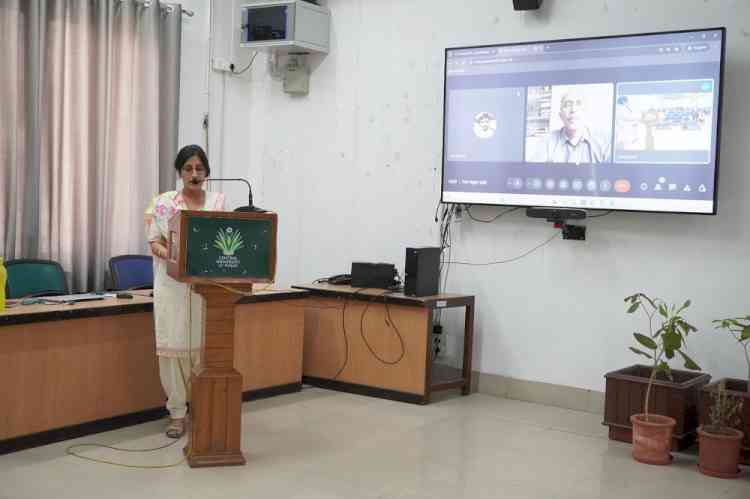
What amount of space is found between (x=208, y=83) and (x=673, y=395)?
4.25 metres

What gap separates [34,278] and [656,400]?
3744 mm

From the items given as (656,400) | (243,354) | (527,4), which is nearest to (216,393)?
(243,354)

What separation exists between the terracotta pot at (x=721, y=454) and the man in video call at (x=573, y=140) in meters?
1.80

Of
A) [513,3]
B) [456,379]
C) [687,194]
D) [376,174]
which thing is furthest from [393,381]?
[513,3]

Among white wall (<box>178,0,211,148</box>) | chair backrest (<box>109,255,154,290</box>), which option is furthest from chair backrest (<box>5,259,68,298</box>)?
white wall (<box>178,0,211,148</box>)

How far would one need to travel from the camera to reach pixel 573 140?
→ 5.29 meters

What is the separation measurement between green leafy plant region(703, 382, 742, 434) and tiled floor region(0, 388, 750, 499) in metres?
0.24

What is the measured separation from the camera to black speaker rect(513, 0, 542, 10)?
5.47 metres

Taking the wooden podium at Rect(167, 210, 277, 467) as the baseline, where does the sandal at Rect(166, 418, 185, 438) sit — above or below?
below

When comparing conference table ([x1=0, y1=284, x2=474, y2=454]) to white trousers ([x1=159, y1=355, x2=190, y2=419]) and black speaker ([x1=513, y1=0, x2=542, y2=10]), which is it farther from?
black speaker ([x1=513, y1=0, x2=542, y2=10])

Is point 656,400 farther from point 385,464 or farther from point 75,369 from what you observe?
point 75,369

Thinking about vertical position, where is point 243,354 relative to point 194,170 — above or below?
below

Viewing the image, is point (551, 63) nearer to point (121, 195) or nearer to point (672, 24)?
point (672, 24)

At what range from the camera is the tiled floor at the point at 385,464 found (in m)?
3.71
